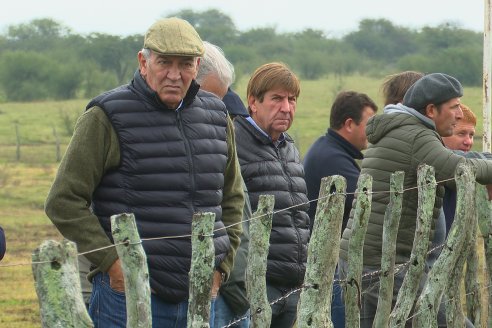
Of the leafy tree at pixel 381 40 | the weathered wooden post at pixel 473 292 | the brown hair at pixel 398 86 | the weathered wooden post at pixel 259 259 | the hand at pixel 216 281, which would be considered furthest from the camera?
the leafy tree at pixel 381 40

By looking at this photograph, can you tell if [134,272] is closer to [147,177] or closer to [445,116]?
[147,177]

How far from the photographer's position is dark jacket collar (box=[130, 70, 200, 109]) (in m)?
4.45

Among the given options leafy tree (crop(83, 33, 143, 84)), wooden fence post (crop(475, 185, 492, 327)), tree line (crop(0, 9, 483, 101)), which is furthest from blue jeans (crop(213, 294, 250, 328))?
leafy tree (crop(83, 33, 143, 84))

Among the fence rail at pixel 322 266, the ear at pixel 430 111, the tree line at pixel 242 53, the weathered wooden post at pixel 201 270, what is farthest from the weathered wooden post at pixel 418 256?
the tree line at pixel 242 53

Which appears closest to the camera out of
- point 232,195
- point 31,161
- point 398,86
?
point 232,195

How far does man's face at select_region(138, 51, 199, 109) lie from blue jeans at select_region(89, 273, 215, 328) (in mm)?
687

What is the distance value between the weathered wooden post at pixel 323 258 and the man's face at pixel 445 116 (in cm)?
115

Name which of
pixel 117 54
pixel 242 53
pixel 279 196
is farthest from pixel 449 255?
pixel 242 53

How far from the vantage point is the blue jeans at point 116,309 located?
169 inches

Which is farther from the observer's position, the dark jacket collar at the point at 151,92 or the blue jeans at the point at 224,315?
the blue jeans at the point at 224,315

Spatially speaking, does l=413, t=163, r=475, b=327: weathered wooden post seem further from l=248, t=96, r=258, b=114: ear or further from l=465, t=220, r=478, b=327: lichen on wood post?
l=248, t=96, r=258, b=114: ear

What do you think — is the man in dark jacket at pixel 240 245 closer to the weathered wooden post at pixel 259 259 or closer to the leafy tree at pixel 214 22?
the weathered wooden post at pixel 259 259

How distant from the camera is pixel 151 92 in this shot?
444 centimetres

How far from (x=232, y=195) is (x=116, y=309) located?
81cm
